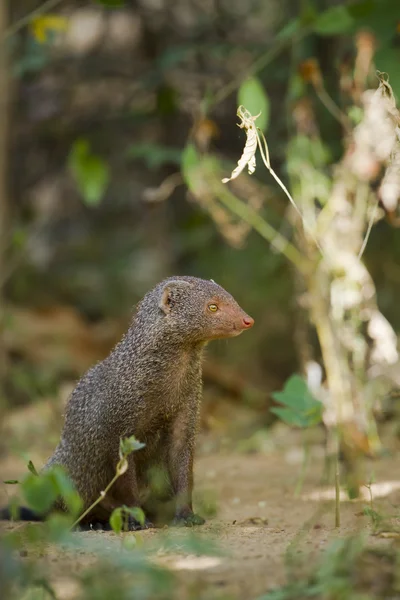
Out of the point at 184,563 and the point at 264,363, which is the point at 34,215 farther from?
the point at 184,563

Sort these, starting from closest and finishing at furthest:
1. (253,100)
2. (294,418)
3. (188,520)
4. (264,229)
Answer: (188,520) → (294,418) → (253,100) → (264,229)

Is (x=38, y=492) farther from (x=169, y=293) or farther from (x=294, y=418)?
(x=294, y=418)

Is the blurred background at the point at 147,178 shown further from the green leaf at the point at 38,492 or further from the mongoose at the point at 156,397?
the green leaf at the point at 38,492

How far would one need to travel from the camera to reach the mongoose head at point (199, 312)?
343cm

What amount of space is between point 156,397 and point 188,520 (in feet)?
1.58

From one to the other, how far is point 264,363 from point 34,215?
2.30m

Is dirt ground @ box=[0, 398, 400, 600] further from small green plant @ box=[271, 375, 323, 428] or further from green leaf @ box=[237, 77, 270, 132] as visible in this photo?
green leaf @ box=[237, 77, 270, 132]

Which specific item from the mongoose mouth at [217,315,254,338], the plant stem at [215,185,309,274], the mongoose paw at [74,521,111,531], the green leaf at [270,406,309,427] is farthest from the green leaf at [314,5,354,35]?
the mongoose paw at [74,521,111,531]

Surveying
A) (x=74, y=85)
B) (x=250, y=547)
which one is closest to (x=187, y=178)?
(x=250, y=547)

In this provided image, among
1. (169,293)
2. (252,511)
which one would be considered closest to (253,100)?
(169,293)

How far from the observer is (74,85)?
7.82 meters

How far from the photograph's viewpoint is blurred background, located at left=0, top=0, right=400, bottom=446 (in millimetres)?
6188

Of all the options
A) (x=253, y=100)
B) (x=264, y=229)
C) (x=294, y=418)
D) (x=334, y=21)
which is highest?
(x=334, y=21)

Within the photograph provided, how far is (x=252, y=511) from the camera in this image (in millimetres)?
3812
